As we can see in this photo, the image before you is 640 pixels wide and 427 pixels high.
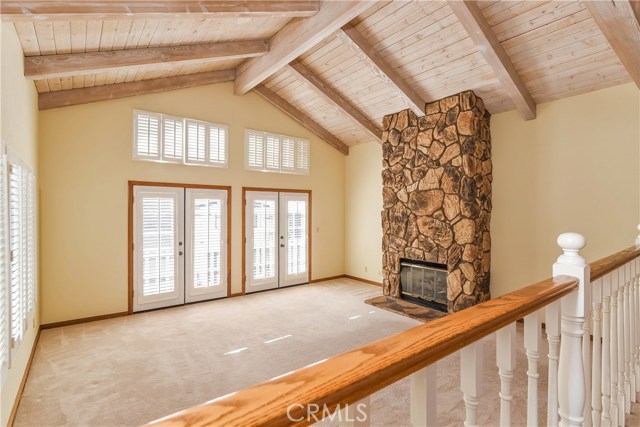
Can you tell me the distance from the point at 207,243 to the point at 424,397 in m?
5.29

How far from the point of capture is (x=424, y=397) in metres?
0.72

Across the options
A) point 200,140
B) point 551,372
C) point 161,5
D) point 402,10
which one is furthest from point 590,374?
point 200,140

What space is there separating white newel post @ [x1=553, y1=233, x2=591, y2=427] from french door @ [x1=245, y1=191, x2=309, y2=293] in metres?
5.30

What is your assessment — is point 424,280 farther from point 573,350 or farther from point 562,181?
point 573,350

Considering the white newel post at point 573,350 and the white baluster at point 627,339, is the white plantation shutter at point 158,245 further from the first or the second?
the white baluster at point 627,339

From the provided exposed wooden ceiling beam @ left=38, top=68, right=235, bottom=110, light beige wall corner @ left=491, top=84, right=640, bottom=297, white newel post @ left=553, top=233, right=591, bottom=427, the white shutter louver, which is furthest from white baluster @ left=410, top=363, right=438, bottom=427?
exposed wooden ceiling beam @ left=38, top=68, right=235, bottom=110

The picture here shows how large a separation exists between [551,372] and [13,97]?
3929mm

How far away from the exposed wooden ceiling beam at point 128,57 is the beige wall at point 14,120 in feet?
0.80

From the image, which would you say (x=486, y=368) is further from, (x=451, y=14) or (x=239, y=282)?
(x=239, y=282)

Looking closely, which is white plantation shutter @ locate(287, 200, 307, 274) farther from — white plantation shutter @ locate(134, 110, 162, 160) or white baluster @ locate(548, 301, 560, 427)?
white baluster @ locate(548, 301, 560, 427)

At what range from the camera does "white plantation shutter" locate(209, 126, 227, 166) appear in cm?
566

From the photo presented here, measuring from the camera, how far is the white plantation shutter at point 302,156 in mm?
6750

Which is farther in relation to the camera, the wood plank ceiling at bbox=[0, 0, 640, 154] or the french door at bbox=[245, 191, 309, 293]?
the french door at bbox=[245, 191, 309, 293]

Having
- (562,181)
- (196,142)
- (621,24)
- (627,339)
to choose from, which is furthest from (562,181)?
(196,142)
